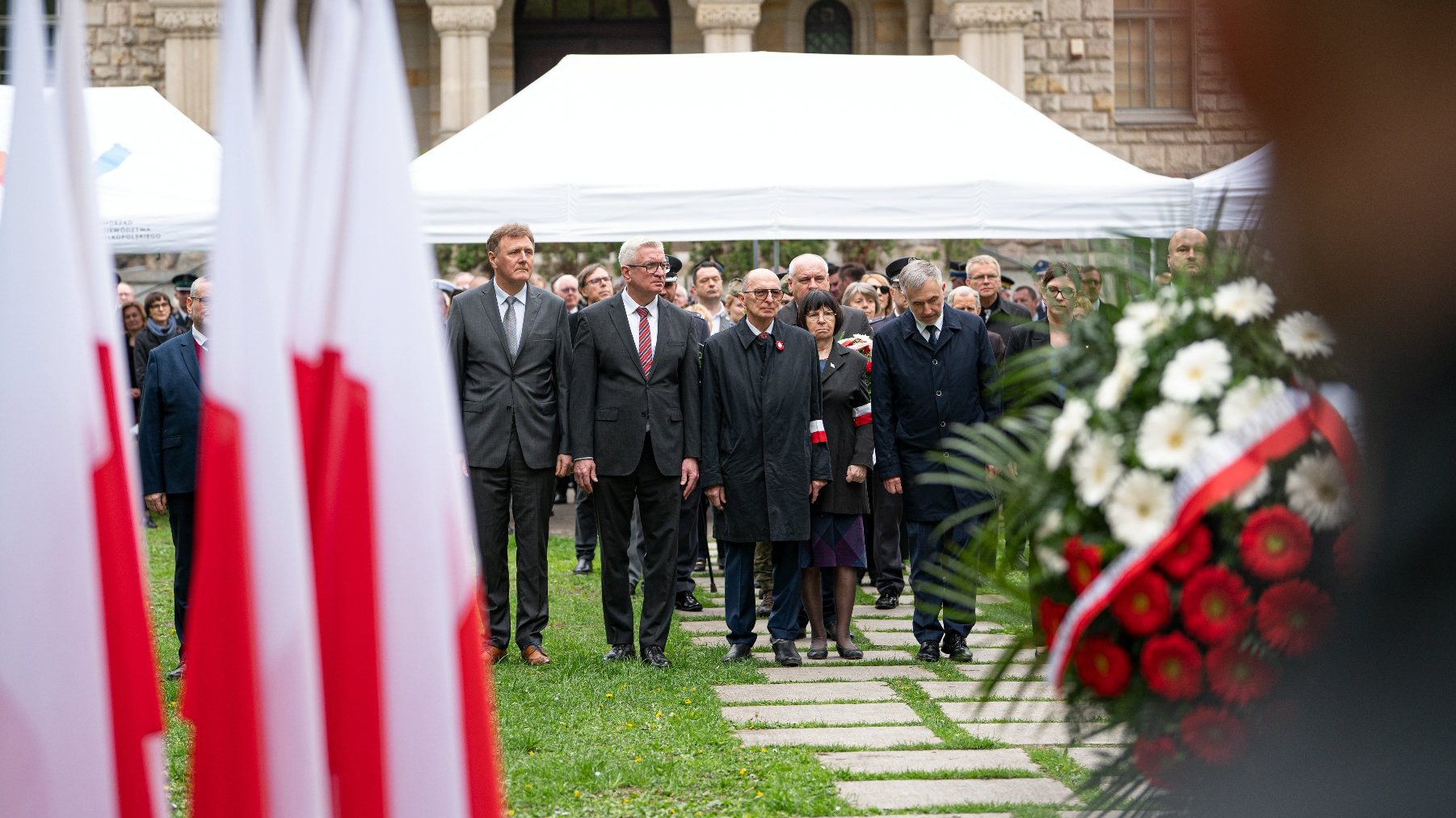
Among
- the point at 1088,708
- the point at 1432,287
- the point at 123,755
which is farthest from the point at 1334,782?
the point at 123,755

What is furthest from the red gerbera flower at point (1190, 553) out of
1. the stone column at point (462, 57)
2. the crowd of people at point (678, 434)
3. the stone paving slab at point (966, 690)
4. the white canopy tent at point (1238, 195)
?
the stone column at point (462, 57)

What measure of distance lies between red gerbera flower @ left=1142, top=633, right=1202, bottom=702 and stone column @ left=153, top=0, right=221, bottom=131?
24.6m

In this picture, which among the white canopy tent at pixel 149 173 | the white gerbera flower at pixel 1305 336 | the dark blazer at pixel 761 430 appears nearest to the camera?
the white gerbera flower at pixel 1305 336

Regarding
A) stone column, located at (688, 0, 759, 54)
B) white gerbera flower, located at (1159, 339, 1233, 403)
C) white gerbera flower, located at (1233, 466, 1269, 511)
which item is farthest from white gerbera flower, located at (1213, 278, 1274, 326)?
stone column, located at (688, 0, 759, 54)

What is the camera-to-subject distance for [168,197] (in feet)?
39.5

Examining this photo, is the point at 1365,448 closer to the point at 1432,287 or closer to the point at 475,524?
the point at 1432,287

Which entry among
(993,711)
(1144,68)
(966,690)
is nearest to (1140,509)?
(993,711)

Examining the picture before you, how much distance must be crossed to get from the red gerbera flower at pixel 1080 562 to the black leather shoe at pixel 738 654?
5811 mm

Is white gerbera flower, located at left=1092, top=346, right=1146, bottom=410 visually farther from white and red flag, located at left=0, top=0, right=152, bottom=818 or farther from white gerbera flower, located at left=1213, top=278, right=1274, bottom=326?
white and red flag, located at left=0, top=0, right=152, bottom=818

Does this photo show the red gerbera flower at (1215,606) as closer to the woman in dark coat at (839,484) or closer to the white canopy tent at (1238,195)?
the white canopy tent at (1238,195)

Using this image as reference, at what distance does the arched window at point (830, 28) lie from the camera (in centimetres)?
2772

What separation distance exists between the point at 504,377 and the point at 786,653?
217 cm

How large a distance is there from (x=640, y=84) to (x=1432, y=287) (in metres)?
11.4

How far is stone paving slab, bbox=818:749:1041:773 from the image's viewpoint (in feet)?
20.4
